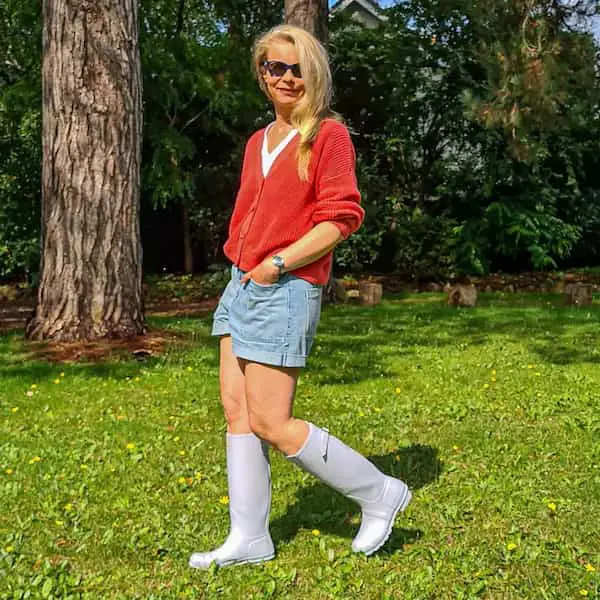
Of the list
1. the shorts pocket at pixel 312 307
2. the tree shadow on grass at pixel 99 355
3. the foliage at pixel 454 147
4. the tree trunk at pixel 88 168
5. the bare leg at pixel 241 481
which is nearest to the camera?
the shorts pocket at pixel 312 307

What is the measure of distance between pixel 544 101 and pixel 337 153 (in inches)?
375

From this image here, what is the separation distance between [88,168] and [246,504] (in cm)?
518

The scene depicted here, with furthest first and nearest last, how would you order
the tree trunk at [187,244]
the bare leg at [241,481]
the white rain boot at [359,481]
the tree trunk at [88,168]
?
the tree trunk at [187,244]
the tree trunk at [88,168]
the bare leg at [241,481]
the white rain boot at [359,481]

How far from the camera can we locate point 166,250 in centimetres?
1756

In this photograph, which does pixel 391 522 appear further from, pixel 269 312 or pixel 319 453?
pixel 269 312

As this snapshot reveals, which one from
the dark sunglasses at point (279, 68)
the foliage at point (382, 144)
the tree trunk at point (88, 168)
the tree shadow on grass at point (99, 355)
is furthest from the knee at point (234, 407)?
the foliage at point (382, 144)

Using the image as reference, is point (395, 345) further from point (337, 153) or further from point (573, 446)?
point (337, 153)

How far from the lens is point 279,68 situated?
2.93 metres

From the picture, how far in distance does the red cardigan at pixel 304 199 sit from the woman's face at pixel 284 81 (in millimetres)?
147

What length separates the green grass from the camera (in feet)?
10.4

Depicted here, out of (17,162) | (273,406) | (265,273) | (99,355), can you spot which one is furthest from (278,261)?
(17,162)

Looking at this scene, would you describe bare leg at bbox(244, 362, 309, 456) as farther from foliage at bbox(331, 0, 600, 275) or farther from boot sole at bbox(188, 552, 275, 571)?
foliage at bbox(331, 0, 600, 275)

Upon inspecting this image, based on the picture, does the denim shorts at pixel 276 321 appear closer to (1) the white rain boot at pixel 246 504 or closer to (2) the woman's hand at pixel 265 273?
(2) the woman's hand at pixel 265 273

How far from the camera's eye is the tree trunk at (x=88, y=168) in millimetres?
7566
